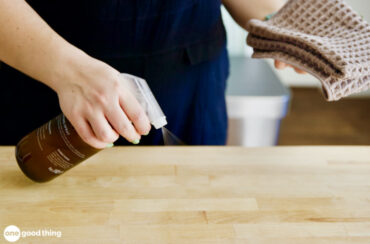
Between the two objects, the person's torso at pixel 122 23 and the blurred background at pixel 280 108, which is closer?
the person's torso at pixel 122 23

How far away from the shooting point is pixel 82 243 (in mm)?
517

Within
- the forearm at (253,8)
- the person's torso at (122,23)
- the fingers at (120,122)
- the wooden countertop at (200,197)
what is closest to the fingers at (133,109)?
the fingers at (120,122)

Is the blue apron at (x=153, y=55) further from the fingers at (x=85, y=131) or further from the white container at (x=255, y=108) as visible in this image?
the white container at (x=255, y=108)

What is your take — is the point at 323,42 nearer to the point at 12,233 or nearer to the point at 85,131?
the point at 85,131

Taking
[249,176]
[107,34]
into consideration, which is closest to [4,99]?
[107,34]

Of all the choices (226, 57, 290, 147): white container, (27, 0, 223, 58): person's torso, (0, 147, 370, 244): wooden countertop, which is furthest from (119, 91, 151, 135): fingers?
(226, 57, 290, 147): white container

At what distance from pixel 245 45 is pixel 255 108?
0.50m

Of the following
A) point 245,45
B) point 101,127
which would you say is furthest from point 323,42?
point 245,45

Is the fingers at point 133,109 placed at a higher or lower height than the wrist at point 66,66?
lower

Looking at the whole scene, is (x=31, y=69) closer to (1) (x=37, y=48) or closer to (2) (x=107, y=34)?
(1) (x=37, y=48)

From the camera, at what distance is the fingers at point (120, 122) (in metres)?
0.49

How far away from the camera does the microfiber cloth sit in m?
0.60

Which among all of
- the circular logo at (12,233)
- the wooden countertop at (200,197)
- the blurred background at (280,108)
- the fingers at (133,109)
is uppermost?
the fingers at (133,109)

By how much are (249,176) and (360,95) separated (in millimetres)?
1934
